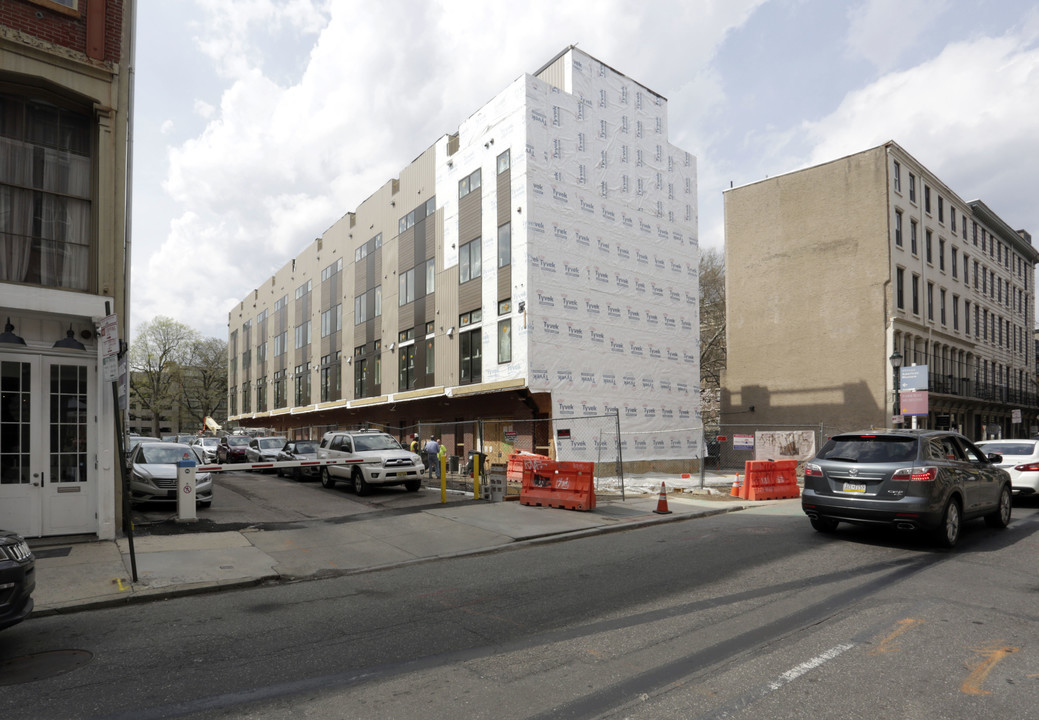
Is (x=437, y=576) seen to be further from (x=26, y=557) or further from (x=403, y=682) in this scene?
(x=26, y=557)

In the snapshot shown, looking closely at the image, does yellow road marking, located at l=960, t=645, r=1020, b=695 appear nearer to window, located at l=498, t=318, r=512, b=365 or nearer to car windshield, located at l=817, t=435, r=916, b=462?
car windshield, located at l=817, t=435, r=916, b=462

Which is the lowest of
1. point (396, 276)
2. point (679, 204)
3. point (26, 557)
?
point (26, 557)

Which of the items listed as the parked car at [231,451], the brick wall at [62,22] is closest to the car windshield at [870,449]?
the brick wall at [62,22]

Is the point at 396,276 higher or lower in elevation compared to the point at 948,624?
higher

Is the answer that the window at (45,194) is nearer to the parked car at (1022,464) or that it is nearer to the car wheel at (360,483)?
the car wheel at (360,483)

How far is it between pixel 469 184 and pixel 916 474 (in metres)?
23.8

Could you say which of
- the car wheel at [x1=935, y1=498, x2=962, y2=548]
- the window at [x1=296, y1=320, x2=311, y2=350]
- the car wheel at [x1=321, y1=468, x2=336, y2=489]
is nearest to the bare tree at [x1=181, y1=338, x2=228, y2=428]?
the window at [x1=296, y1=320, x2=311, y2=350]

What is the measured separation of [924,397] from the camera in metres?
21.1

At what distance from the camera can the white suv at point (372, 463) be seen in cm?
1661

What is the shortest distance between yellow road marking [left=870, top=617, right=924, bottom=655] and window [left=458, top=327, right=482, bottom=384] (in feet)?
75.0

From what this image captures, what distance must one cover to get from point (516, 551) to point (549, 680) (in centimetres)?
552

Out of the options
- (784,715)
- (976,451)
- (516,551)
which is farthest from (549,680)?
(976,451)

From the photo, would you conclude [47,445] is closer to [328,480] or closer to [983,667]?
[328,480]

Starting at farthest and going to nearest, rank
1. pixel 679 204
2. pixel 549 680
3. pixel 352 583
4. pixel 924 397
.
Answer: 1. pixel 679 204
2. pixel 924 397
3. pixel 352 583
4. pixel 549 680
